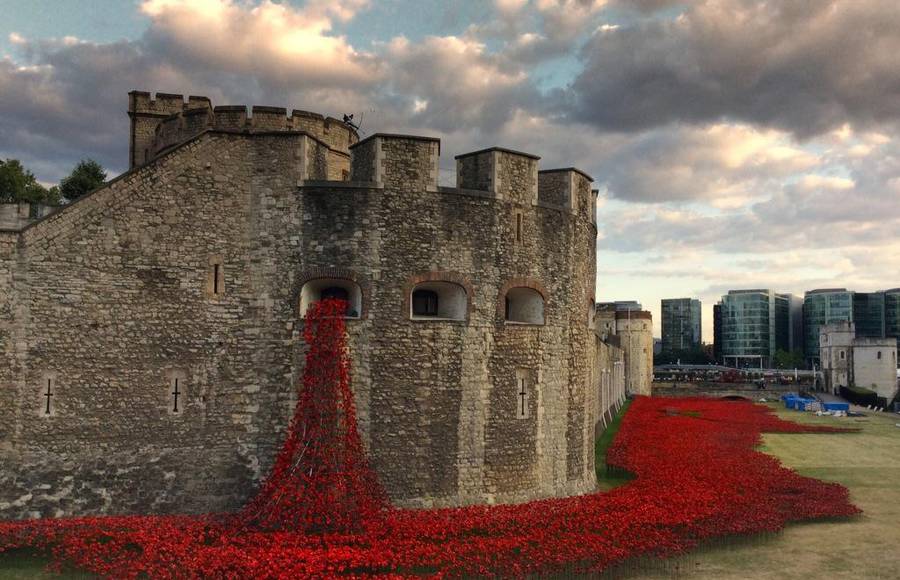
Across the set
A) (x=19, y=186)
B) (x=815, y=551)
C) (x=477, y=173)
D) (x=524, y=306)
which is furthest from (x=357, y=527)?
(x=19, y=186)

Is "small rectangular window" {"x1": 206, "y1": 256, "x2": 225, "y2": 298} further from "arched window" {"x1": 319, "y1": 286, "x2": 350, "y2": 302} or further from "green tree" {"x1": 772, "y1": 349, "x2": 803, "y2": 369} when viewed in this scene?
"green tree" {"x1": 772, "y1": 349, "x2": 803, "y2": 369}

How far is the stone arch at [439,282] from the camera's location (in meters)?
17.0

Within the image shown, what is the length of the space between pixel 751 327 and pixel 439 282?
164 m

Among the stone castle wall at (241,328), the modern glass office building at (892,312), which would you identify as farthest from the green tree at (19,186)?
the modern glass office building at (892,312)

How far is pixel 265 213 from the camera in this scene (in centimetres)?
1669

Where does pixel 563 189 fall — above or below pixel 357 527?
above

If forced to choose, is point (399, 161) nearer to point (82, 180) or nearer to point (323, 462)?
point (323, 462)

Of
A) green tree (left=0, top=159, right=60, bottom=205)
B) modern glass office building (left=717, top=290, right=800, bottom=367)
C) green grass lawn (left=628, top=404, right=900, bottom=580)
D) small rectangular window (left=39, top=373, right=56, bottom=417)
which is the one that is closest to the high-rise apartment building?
modern glass office building (left=717, top=290, right=800, bottom=367)

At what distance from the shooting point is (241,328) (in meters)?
16.4

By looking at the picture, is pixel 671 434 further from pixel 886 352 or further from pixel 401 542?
pixel 886 352

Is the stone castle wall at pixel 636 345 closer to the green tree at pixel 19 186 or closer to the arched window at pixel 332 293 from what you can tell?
the green tree at pixel 19 186

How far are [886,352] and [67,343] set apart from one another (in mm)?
80678

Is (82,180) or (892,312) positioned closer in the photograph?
(82,180)

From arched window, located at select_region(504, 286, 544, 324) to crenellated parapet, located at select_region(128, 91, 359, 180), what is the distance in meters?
6.72
